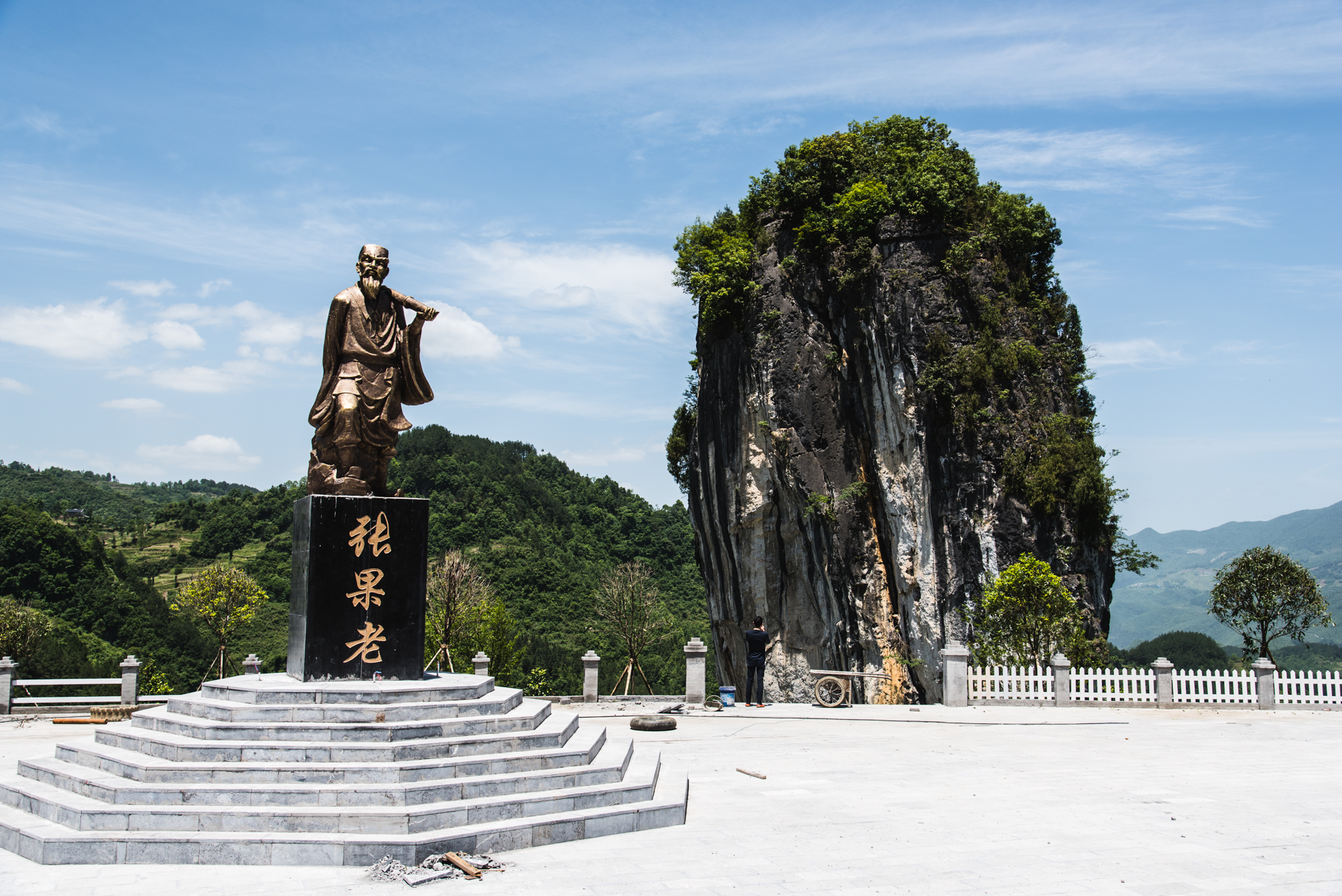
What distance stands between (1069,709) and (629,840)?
11.0 metres

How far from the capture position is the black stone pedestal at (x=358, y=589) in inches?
328

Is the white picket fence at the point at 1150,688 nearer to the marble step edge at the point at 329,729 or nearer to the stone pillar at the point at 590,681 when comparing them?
the stone pillar at the point at 590,681

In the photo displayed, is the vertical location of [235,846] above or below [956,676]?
below

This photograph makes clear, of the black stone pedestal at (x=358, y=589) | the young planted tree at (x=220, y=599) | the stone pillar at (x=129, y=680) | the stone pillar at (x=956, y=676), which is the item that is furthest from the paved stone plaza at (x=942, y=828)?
A: the young planted tree at (x=220, y=599)

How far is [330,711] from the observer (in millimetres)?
7312

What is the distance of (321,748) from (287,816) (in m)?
0.71

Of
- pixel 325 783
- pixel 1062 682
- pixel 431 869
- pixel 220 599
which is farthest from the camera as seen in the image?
pixel 220 599

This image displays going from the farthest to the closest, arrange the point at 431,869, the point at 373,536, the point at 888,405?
the point at 888,405 < the point at 373,536 < the point at 431,869

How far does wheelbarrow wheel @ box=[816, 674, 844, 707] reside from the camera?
15250 millimetres

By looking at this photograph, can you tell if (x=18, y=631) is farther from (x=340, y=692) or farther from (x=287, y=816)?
(x=287, y=816)

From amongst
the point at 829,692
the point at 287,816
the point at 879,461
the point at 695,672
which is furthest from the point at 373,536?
the point at 879,461

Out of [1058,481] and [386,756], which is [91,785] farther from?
[1058,481]

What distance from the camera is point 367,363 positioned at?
30.0ft

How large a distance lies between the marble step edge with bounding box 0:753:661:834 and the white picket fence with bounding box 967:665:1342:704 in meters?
11.2
